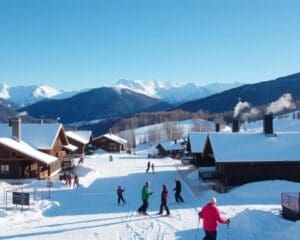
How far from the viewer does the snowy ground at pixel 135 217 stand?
17578 millimetres

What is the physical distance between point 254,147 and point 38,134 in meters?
26.6

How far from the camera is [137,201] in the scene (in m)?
29.0

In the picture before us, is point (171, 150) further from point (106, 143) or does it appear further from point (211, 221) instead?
point (211, 221)

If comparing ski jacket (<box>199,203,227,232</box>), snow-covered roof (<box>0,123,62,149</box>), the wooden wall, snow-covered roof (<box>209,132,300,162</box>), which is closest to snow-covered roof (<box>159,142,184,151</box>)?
snow-covered roof (<box>0,123,62,149</box>)

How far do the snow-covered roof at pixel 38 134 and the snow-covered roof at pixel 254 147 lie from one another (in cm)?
2149

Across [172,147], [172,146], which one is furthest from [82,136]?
[172,146]

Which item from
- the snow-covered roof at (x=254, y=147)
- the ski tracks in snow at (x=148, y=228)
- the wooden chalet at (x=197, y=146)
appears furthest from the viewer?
the wooden chalet at (x=197, y=146)

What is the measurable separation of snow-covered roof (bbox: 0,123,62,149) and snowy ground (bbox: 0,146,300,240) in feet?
48.8

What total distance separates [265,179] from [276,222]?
1667 centimetres

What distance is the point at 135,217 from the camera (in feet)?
72.9

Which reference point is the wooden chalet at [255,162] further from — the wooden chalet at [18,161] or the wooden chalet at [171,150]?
the wooden chalet at [171,150]

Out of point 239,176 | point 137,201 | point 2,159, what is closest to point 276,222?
point 137,201

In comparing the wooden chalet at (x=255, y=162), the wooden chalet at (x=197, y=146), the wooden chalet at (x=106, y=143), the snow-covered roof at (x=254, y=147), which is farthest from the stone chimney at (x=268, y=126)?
the wooden chalet at (x=106, y=143)

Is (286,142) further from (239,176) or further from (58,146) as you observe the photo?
(58,146)
